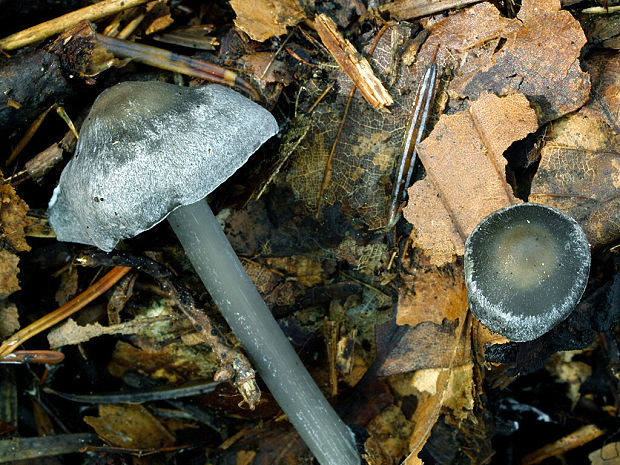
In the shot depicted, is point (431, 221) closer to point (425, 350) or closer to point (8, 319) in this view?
point (425, 350)

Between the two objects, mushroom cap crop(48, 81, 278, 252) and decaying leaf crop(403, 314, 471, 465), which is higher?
mushroom cap crop(48, 81, 278, 252)

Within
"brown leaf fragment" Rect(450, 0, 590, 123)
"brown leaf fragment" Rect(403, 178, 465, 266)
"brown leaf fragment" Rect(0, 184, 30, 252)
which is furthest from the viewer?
"brown leaf fragment" Rect(0, 184, 30, 252)

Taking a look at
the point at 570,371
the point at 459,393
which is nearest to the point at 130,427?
the point at 459,393

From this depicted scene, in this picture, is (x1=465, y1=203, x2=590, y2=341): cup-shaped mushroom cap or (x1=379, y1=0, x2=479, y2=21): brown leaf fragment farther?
(x1=379, y1=0, x2=479, y2=21): brown leaf fragment

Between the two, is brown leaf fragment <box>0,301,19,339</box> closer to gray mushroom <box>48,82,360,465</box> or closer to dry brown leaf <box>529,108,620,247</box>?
gray mushroom <box>48,82,360,465</box>

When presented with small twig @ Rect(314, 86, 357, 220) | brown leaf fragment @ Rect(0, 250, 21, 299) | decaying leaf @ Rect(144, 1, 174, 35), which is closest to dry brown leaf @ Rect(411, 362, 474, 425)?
A: small twig @ Rect(314, 86, 357, 220)

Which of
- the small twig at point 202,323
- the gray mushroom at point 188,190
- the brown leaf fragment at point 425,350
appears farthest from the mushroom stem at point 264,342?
the brown leaf fragment at point 425,350

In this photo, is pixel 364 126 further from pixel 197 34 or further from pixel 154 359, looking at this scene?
pixel 154 359

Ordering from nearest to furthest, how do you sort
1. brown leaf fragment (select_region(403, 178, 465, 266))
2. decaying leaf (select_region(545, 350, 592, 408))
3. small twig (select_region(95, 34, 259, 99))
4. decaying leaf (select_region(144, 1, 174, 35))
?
brown leaf fragment (select_region(403, 178, 465, 266)) → small twig (select_region(95, 34, 259, 99)) → decaying leaf (select_region(144, 1, 174, 35)) → decaying leaf (select_region(545, 350, 592, 408))
